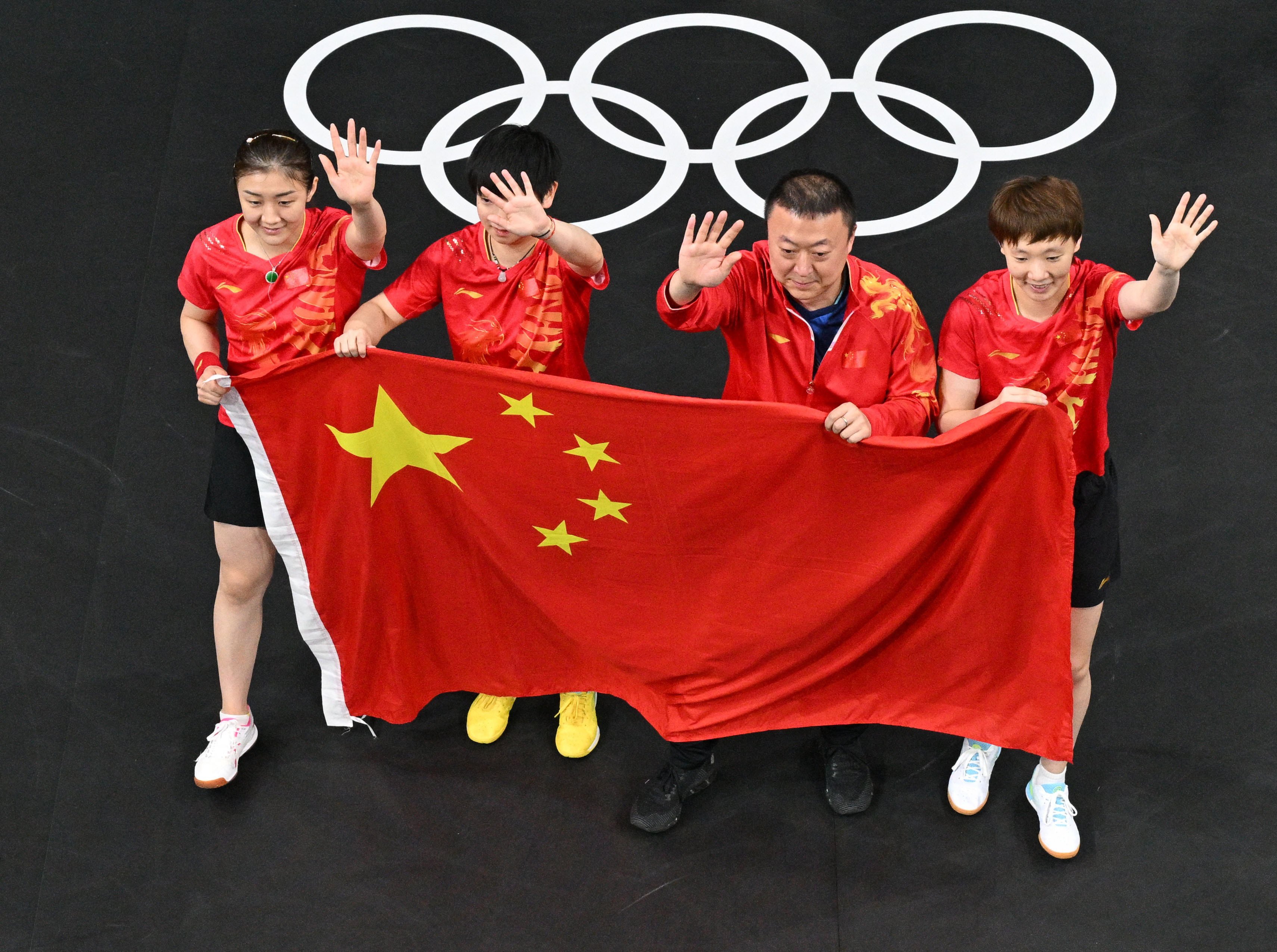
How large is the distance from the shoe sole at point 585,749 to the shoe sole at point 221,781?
1.03 meters

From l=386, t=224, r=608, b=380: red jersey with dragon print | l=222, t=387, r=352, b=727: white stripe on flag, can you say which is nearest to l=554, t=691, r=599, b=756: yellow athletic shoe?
l=222, t=387, r=352, b=727: white stripe on flag

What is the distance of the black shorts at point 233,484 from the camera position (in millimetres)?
4457

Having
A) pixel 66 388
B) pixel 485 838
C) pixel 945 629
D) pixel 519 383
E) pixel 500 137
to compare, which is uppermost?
pixel 500 137

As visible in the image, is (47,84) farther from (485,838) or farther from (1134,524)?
(1134,524)

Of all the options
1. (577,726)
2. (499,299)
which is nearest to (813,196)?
(499,299)

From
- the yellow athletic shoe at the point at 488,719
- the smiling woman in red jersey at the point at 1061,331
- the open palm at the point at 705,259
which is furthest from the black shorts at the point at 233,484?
the smiling woman in red jersey at the point at 1061,331

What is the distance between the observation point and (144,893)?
441 centimetres

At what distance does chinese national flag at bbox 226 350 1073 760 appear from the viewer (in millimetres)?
4016

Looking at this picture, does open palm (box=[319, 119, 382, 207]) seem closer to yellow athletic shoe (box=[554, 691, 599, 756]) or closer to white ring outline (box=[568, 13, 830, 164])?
yellow athletic shoe (box=[554, 691, 599, 756])

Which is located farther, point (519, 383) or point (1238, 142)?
point (1238, 142)

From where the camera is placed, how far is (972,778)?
A: 4555 mm

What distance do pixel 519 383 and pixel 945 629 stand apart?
→ 143 cm

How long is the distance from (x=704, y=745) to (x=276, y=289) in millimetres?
1908

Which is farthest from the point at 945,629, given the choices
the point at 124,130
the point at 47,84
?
the point at 47,84
